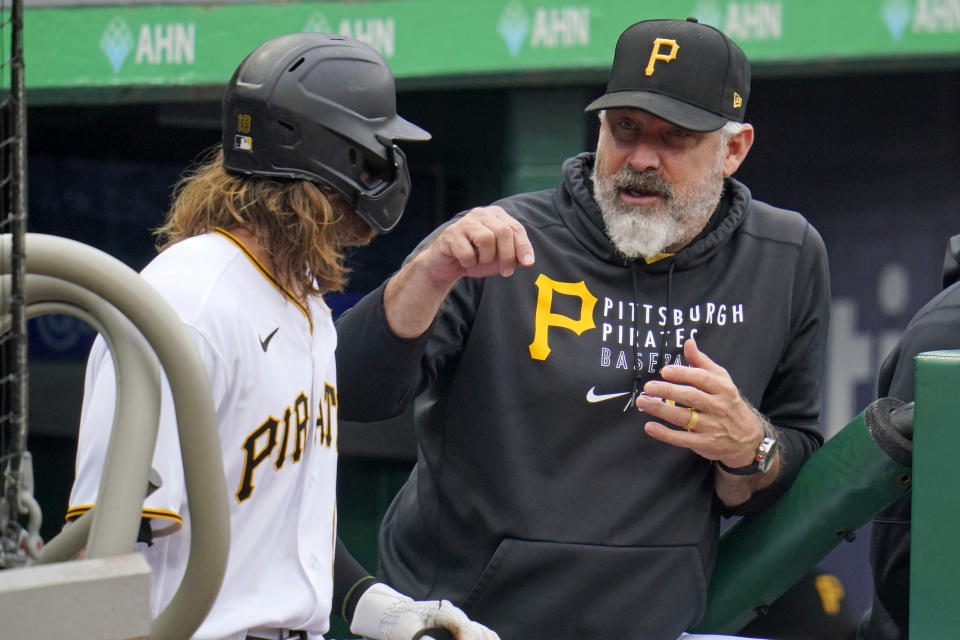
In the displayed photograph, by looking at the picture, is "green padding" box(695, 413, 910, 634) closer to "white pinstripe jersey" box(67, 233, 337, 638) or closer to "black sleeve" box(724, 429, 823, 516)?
"black sleeve" box(724, 429, 823, 516)

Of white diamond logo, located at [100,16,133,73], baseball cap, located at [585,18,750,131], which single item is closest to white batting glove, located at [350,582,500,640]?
baseball cap, located at [585,18,750,131]

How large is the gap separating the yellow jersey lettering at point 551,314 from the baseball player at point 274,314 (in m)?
0.55

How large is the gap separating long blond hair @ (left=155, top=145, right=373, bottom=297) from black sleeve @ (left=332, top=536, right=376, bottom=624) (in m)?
0.54

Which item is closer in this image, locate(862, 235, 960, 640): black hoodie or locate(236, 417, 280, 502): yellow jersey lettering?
locate(236, 417, 280, 502): yellow jersey lettering

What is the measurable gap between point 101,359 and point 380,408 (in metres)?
0.81

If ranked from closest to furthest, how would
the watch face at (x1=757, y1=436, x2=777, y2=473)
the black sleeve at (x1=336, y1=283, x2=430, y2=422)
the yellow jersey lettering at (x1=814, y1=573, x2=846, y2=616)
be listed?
the black sleeve at (x1=336, y1=283, x2=430, y2=422), the watch face at (x1=757, y1=436, x2=777, y2=473), the yellow jersey lettering at (x1=814, y1=573, x2=846, y2=616)

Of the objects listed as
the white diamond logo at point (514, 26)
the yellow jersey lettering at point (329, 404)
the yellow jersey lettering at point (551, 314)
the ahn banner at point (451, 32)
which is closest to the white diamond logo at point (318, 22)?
the ahn banner at point (451, 32)

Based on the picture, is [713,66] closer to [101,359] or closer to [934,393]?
[934,393]

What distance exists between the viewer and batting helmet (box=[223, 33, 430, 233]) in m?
1.84

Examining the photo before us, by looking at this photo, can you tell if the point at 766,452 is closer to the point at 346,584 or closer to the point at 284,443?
the point at 346,584

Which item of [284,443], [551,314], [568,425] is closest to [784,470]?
[568,425]

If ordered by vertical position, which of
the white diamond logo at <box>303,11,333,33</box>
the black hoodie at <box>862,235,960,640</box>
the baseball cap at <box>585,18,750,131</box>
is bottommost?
the black hoodie at <box>862,235,960,640</box>

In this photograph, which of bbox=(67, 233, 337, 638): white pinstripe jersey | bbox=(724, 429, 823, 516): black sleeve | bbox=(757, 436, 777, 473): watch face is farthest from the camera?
bbox=(724, 429, 823, 516): black sleeve

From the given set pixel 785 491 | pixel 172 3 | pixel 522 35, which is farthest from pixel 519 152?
pixel 785 491
